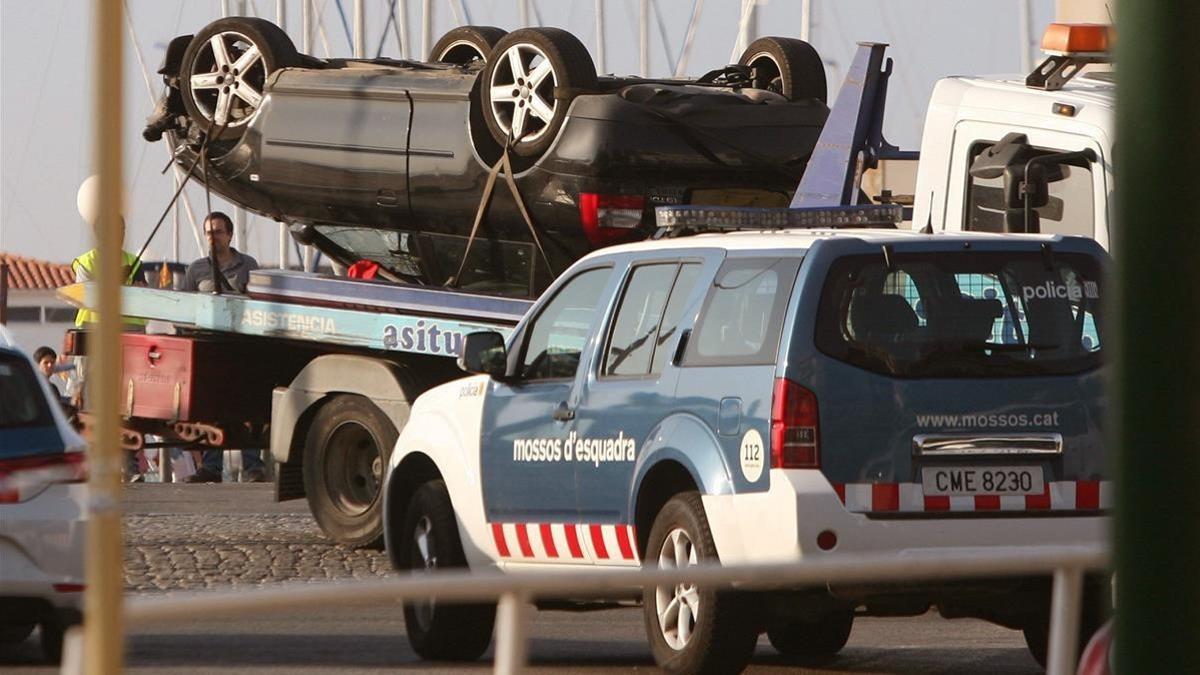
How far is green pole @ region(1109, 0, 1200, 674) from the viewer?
3.24 meters

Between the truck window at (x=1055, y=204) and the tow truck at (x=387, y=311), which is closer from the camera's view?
the truck window at (x=1055, y=204)

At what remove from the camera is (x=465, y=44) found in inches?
605

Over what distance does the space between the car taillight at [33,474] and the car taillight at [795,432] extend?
3.18 meters

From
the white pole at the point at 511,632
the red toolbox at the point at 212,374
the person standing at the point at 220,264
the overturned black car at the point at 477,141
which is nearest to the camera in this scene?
the white pole at the point at 511,632

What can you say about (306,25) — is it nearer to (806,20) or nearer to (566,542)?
(806,20)

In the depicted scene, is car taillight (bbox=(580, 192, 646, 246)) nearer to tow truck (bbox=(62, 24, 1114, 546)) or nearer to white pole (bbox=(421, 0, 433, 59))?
tow truck (bbox=(62, 24, 1114, 546))

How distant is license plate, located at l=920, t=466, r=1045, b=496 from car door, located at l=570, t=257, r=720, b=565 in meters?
1.10

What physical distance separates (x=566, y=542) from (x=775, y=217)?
2.26 meters

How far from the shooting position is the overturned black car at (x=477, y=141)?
525 inches

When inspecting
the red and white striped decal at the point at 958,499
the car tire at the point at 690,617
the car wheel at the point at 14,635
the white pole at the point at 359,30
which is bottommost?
the car wheel at the point at 14,635

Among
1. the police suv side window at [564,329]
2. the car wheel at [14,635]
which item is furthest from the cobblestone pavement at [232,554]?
the police suv side window at [564,329]

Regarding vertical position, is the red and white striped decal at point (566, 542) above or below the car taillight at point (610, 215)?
below

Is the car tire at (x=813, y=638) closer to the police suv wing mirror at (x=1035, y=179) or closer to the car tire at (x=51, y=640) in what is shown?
the police suv wing mirror at (x=1035, y=179)

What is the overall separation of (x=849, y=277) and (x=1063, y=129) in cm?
332
